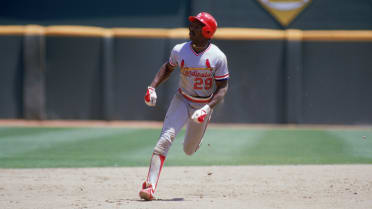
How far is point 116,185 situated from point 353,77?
10719 mm

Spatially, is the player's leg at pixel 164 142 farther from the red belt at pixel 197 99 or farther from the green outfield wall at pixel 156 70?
the green outfield wall at pixel 156 70

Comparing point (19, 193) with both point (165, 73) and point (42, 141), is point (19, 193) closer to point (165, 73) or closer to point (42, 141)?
point (165, 73)

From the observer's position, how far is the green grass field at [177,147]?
30.8ft

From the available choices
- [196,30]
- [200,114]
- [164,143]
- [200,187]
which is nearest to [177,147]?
[200,187]

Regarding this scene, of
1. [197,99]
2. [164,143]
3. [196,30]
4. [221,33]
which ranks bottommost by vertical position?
[221,33]

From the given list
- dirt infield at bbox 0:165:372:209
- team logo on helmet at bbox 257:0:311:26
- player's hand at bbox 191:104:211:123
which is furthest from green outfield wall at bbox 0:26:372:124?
player's hand at bbox 191:104:211:123

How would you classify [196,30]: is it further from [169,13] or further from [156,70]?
[169,13]

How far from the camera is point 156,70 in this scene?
1669 centimetres

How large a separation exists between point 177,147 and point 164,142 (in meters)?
5.65

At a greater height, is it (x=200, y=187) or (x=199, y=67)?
(x=199, y=67)

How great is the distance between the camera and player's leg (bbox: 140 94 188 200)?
18.9 feet

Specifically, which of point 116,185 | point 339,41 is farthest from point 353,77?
point 116,185

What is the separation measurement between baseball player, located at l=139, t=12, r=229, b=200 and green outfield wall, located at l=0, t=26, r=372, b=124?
1002cm

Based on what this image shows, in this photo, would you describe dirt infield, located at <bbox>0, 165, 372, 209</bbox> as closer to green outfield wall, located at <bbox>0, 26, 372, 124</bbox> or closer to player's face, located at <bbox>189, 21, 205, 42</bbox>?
player's face, located at <bbox>189, 21, 205, 42</bbox>
